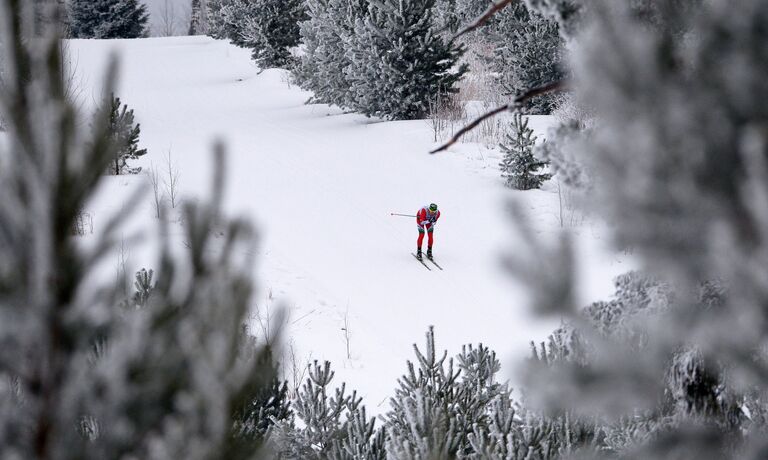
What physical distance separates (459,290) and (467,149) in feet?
16.2

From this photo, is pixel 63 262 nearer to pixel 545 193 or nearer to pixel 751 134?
pixel 751 134

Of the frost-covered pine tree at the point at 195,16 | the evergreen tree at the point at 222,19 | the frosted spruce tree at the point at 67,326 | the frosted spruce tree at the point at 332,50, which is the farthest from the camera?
the frost-covered pine tree at the point at 195,16

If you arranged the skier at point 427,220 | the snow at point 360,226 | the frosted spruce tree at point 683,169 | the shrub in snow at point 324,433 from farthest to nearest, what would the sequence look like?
the skier at point 427,220 → the snow at point 360,226 → the shrub in snow at point 324,433 → the frosted spruce tree at point 683,169

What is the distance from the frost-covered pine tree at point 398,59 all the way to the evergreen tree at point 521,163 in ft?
12.5

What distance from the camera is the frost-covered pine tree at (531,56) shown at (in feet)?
44.8

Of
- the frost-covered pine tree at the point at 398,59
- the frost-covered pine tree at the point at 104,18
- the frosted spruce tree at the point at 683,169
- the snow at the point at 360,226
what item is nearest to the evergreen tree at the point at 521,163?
the snow at the point at 360,226

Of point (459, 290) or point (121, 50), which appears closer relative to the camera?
point (121, 50)

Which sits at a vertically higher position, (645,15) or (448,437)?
(645,15)

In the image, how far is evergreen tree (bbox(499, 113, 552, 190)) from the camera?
963 cm

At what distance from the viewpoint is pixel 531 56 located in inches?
538

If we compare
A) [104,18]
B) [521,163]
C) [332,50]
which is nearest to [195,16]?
[104,18]

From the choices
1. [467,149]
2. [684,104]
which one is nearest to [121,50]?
[684,104]

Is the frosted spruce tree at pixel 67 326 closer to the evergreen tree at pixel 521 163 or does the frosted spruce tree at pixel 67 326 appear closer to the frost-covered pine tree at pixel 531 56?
the evergreen tree at pixel 521 163

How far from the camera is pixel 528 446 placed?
95.0 inches
